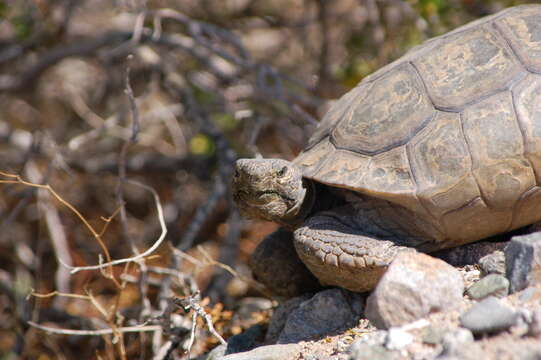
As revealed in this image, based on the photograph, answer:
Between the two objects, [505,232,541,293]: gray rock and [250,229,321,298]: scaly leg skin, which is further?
[250,229,321,298]: scaly leg skin

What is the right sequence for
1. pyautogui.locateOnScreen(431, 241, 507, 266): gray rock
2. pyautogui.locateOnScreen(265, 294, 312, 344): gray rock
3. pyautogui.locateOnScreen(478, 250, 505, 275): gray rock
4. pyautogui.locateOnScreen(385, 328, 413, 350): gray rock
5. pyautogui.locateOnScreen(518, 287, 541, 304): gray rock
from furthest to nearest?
pyautogui.locateOnScreen(265, 294, 312, 344): gray rock → pyautogui.locateOnScreen(431, 241, 507, 266): gray rock → pyautogui.locateOnScreen(478, 250, 505, 275): gray rock → pyautogui.locateOnScreen(518, 287, 541, 304): gray rock → pyautogui.locateOnScreen(385, 328, 413, 350): gray rock

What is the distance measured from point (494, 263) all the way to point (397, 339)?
714mm

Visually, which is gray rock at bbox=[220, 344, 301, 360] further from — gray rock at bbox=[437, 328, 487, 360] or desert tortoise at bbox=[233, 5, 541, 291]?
gray rock at bbox=[437, 328, 487, 360]

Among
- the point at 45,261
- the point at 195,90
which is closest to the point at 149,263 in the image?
the point at 45,261

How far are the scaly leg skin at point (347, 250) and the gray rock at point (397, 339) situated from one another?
49 centimetres

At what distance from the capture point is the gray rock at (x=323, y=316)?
112 inches

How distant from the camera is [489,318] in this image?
76.5 inches

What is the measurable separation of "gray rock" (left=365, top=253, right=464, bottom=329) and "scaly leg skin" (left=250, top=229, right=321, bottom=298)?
1.00 m

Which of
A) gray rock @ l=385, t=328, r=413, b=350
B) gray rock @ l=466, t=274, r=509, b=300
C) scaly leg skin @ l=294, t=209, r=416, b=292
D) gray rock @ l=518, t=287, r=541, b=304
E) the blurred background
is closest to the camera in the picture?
gray rock @ l=385, t=328, r=413, b=350

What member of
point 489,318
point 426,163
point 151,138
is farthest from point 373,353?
point 151,138

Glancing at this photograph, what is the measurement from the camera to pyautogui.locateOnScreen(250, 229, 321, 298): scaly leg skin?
3.18 metres

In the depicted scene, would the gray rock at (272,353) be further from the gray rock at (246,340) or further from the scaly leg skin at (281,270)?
the scaly leg skin at (281,270)

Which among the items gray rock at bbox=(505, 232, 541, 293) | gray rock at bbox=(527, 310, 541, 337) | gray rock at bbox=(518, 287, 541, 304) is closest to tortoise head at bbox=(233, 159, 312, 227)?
gray rock at bbox=(505, 232, 541, 293)

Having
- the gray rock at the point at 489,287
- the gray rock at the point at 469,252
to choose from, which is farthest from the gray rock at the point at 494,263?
the gray rock at the point at 469,252
